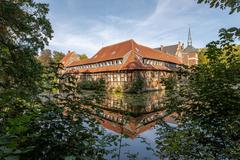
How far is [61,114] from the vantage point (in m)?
2.62

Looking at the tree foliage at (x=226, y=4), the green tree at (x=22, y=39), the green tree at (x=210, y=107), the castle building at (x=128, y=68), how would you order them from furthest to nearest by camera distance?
the castle building at (x=128, y=68) → the green tree at (x=22, y=39) → the green tree at (x=210, y=107) → the tree foliage at (x=226, y=4)

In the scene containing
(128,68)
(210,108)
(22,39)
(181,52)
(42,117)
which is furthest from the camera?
(181,52)

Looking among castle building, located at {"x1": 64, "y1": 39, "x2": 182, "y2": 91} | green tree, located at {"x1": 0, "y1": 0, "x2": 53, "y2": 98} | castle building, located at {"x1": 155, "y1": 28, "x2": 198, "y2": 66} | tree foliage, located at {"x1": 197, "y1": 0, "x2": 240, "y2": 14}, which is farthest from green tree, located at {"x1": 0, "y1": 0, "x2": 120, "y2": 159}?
castle building, located at {"x1": 155, "y1": 28, "x2": 198, "y2": 66}

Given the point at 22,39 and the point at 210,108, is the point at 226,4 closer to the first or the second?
the point at 210,108

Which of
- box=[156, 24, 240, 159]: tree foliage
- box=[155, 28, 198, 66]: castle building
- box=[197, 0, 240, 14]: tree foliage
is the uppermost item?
box=[155, 28, 198, 66]: castle building

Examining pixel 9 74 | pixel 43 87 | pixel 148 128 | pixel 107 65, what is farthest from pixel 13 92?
pixel 107 65

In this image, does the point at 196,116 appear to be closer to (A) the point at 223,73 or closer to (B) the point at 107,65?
(A) the point at 223,73

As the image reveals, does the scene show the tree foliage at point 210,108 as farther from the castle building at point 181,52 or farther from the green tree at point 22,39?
the castle building at point 181,52

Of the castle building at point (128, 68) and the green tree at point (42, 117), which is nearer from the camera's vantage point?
the green tree at point (42, 117)

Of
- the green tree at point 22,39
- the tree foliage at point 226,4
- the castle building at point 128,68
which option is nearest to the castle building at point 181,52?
the castle building at point 128,68

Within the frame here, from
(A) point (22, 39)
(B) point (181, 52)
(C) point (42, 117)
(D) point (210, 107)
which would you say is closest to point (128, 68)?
(A) point (22, 39)

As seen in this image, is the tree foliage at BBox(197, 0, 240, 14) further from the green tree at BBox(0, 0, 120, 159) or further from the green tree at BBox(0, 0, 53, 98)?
the green tree at BBox(0, 0, 53, 98)

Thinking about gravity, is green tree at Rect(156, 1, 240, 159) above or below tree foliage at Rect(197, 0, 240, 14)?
below

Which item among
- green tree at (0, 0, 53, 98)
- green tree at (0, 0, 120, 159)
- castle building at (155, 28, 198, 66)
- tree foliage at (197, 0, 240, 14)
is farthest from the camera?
castle building at (155, 28, 198, 66)
